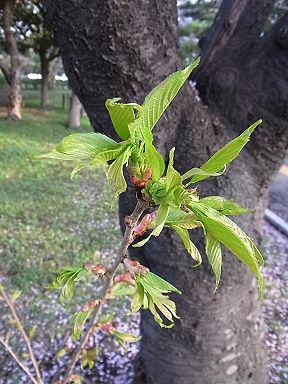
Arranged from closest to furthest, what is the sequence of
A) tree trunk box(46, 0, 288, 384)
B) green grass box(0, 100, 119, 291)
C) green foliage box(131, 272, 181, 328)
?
green foliage box(131, 272, 181, 328) → tree trunk box(46, 0, 288, 384) → green grass box(0, 100, 119, 291)

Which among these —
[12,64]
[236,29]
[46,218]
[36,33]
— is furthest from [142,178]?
[36,33]

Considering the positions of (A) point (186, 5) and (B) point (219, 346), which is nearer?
(B) point (219, 346)

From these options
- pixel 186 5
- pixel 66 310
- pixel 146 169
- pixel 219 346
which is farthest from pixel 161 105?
pixel 186 5

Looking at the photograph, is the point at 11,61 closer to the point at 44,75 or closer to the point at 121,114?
the point at 44,75

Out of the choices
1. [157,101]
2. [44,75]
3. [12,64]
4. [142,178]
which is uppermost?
[157,101]

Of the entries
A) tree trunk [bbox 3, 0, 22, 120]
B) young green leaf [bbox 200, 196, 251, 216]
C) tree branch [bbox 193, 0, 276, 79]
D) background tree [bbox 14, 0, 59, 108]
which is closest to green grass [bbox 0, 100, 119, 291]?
tree branch [bbox 193, 0, 276, 79]

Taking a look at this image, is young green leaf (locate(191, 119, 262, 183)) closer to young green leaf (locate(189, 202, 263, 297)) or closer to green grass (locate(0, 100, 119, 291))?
young green leaf (locate(189, 202, 263, 297))

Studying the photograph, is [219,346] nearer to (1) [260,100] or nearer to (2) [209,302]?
(2) [209,302]
